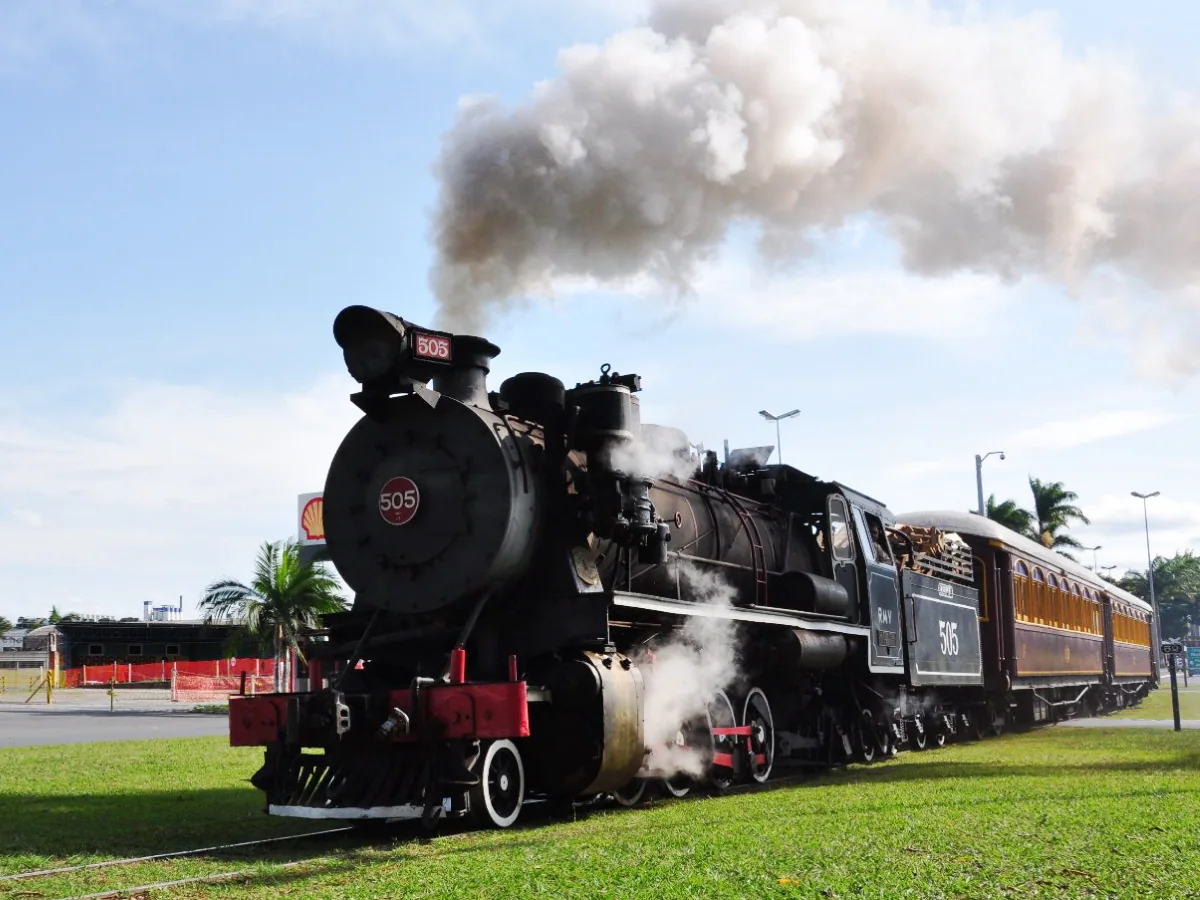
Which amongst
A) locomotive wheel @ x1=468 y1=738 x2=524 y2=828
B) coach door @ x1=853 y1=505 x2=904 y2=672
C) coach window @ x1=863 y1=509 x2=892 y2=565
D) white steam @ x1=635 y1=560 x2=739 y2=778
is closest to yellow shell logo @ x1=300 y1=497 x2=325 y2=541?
coach window @ x1=863 y1=509 x2=892 y2=565

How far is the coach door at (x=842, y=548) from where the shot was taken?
1410 centimetres

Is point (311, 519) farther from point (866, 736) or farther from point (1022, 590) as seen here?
point (866, 736)

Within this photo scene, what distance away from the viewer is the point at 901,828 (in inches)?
312

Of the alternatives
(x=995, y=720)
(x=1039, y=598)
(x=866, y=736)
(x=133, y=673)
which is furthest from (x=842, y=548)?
(x=133, y=673)

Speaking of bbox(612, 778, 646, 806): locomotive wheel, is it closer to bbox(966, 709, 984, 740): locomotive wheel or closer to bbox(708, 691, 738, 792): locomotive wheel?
bbox(708, 691, 738, 792): locomotive wheel

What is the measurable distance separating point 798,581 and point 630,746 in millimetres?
4160

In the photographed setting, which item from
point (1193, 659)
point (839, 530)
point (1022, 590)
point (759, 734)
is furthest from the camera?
point (1193, 659)

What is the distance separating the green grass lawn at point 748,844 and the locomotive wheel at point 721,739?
41 cm

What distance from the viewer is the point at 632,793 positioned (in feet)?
34.1

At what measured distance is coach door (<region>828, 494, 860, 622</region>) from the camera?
14.1 metres

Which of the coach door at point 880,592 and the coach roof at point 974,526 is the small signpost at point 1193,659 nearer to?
the coach roof at point 974,526

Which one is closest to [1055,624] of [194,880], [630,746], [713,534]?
[713,534]

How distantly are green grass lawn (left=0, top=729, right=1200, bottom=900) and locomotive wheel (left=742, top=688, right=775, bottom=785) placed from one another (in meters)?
0.55

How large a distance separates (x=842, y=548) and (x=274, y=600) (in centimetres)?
2057
